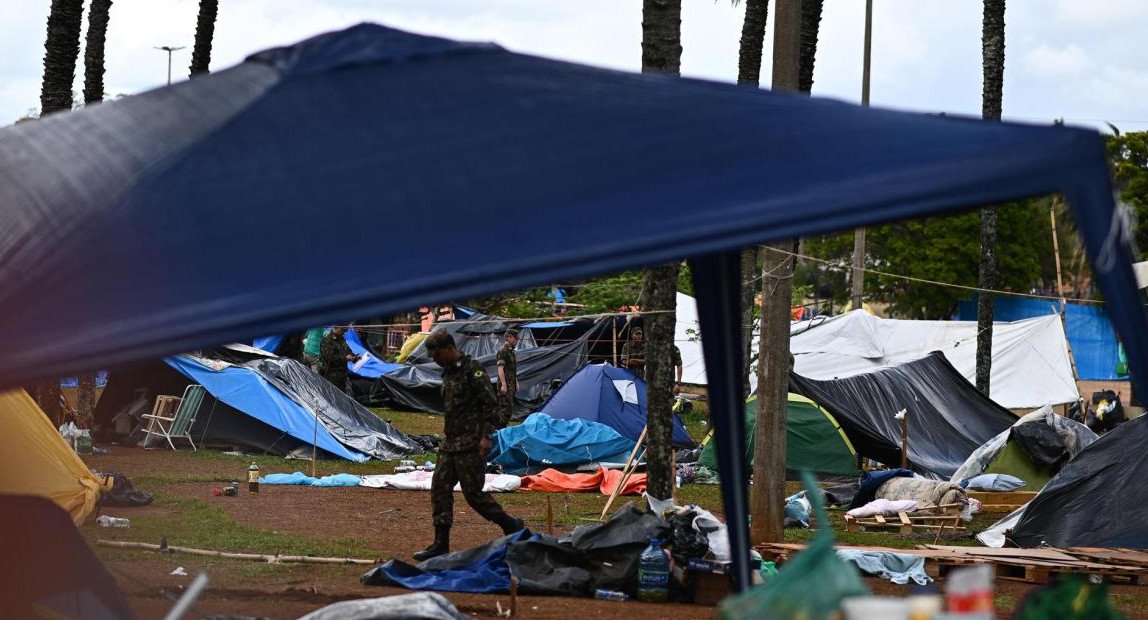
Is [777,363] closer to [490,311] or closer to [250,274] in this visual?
[250,274]

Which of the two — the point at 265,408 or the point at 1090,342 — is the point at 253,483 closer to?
the point at 265,408

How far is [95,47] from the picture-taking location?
17.7 metres

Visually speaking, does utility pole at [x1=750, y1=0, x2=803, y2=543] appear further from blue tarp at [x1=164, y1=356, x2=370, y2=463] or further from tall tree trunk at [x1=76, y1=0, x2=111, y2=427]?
tall tree trunk at [x1=76, y1=0, x2=111, y2=427]

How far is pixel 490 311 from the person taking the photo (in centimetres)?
3044

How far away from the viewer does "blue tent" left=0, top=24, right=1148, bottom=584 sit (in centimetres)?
373

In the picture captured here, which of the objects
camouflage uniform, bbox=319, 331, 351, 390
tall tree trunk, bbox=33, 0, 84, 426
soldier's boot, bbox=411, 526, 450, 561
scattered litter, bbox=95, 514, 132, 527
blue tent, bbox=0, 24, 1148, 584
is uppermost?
tall tree trunk, bbox=33, 0, 84, 426

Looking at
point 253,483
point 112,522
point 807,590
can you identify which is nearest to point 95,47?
point 253,483

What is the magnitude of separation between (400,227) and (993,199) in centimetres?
176

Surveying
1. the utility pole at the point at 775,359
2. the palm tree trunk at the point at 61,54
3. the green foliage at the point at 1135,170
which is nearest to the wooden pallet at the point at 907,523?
the utility pole at the point at 775,359

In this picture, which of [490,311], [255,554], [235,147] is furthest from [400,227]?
[490,311]

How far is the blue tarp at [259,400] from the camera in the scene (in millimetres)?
18297

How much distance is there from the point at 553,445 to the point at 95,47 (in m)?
8.17

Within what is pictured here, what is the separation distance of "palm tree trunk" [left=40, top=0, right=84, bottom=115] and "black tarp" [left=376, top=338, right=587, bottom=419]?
11.7m

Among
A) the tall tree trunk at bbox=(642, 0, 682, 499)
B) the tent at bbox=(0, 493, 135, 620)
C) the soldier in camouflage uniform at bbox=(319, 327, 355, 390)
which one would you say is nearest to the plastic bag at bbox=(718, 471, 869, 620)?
the tent at bbox=(0, 493, 135, 620)
